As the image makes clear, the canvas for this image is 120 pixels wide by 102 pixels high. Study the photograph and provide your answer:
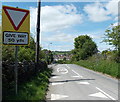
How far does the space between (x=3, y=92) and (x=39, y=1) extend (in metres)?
13.3

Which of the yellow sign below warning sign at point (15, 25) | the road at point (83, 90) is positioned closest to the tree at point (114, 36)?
the road at point (83, 90)

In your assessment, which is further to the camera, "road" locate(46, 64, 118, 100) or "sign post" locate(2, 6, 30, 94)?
"road" locate(46, 64, 118, 100)

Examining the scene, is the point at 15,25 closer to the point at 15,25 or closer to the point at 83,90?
the point at 15,25

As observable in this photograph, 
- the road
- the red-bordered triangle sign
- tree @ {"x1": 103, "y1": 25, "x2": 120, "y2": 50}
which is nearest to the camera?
the red-bordered triangle sign

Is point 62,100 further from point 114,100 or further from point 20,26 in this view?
point 20,26

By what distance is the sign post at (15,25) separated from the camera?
19.1ft

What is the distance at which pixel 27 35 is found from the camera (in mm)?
6273

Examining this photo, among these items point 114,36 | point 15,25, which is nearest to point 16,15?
point 15,25

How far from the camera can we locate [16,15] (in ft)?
19.6

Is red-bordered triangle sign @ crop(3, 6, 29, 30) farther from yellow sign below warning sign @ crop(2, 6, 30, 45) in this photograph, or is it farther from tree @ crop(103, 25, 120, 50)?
tree @ crop(103, 25, 120, 50)

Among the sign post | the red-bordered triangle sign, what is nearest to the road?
the sign post

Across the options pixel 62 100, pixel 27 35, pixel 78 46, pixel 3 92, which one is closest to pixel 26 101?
pixel 3 92

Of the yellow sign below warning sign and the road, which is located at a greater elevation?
the yellow sign below warning sign

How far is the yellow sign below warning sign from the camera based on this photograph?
19.1 ft
